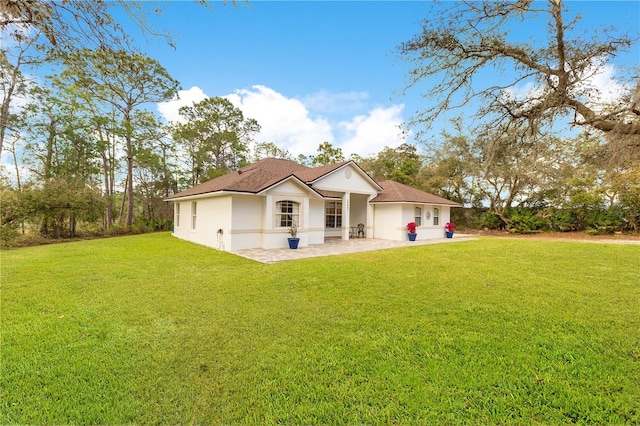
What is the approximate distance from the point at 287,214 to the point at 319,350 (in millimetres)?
9154

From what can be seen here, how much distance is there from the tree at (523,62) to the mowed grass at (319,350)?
140 inches

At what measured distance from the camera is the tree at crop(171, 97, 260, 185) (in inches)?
1031

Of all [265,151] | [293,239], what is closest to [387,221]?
[293,239]

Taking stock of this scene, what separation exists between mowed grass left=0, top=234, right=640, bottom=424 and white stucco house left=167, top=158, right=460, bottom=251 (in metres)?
4.98

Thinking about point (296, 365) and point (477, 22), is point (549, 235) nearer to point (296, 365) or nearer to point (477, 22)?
point (477, 22)

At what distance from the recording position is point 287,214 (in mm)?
12289

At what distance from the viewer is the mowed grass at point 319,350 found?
2.45 meters

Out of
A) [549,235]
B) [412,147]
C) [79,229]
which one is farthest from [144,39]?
[412,147]

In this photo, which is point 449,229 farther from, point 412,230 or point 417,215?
point 412,230

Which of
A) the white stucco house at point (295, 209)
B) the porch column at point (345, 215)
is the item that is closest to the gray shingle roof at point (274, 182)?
the white stucco house at point (295, 209)

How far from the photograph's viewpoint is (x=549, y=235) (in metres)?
19.4

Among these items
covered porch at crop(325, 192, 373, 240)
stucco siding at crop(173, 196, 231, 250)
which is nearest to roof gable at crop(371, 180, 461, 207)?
covered porch at crop(325, 192, 373, 240)

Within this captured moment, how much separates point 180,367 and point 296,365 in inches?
52.3

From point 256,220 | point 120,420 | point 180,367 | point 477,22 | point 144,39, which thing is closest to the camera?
point 120,420
